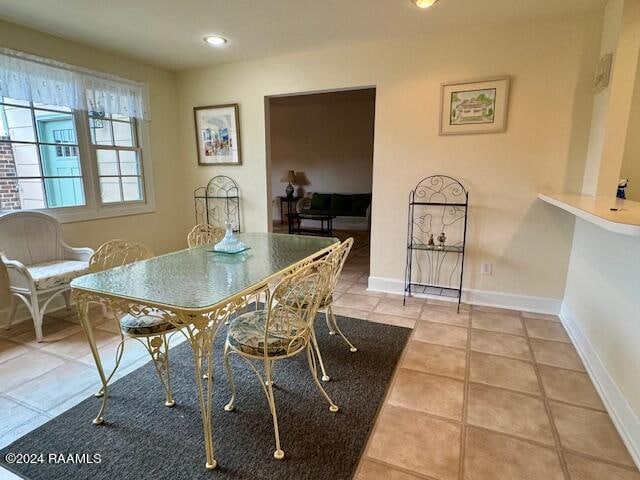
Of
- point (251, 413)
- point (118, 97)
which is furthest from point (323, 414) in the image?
point (118, 97)

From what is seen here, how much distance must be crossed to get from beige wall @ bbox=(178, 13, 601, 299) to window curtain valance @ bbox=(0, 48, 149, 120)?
119cm

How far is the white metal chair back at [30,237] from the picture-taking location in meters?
2.65

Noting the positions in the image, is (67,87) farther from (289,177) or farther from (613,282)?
(289,177)

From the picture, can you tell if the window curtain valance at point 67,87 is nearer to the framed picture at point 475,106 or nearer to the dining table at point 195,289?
the dining table at point 195,289

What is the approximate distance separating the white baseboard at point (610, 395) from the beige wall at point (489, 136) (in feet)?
2.34

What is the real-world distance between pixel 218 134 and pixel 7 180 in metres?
1.92

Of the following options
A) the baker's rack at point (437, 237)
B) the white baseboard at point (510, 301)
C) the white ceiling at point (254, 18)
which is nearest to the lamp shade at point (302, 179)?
the white ceiling at point (254, 18)

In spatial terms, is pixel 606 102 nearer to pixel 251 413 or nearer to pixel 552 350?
pixel 552 350

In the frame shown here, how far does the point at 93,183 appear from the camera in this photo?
328 cm

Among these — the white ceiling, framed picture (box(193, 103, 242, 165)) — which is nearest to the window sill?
framed picture (box(193, 103, 242, 165))

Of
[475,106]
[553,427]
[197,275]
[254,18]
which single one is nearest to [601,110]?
[475,106]

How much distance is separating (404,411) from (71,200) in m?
3.29

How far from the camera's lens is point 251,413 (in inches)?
67.6

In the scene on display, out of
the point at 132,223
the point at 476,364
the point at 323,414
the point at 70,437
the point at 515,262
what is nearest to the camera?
the point at 70,437
